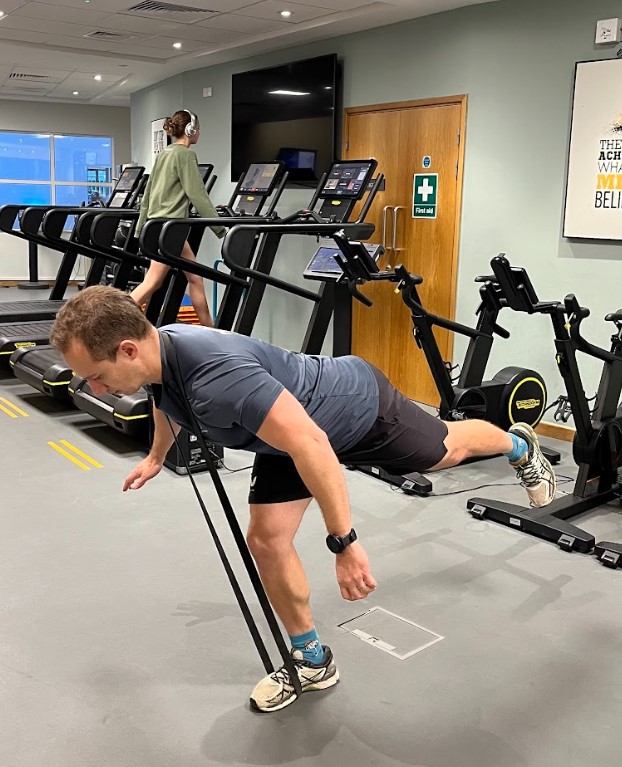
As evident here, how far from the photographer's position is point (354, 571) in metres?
2.03

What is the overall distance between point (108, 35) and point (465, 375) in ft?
16.8

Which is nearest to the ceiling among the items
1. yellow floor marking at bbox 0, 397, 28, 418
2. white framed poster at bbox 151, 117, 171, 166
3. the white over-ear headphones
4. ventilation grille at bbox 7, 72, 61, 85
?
ventilation grille at bbox 7, 72, 61, 85

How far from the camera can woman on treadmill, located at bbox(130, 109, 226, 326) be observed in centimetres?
585

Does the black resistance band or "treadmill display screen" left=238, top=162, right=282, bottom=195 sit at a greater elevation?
"treadmill display screen" left=238, top=162, right=282, bottom=195

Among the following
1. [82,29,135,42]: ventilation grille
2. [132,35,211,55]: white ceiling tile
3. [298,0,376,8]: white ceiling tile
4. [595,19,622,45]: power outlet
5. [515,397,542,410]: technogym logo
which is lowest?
[515,397,542,410]: technogym logo

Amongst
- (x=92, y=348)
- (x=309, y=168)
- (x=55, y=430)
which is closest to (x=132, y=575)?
(x=92, y=348)

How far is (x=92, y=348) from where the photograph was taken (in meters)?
2.00

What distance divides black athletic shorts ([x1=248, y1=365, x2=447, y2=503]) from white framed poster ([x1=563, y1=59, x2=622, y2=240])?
3.12 metres

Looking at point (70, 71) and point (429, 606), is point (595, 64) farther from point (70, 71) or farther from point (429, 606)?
point (70, 71)

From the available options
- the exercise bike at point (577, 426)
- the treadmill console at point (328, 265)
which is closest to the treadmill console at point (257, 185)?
the treadmill console at point (328, 265)

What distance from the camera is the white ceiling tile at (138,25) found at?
22.3 ft

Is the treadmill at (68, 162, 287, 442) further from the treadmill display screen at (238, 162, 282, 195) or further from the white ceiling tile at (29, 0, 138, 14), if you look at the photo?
the white ceiling tile at (29, 0, 138, 14)

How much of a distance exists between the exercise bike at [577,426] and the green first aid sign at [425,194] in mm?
2289

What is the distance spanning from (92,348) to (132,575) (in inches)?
64.8
